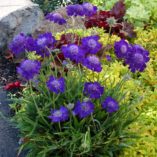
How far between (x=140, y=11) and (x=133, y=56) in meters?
2.37

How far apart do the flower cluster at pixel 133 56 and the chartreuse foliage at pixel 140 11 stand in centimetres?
223

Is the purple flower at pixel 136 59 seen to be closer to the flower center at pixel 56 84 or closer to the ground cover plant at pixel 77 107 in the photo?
the ground cover plant at pixel 77 107

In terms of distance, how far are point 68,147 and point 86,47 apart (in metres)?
0.74

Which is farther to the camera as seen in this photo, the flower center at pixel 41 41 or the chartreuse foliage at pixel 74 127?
the chartreuse foliage at pixel 74 127

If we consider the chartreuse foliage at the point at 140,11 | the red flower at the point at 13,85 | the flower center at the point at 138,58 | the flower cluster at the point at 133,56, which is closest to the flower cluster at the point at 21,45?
the flower cluster at the point at 133,56

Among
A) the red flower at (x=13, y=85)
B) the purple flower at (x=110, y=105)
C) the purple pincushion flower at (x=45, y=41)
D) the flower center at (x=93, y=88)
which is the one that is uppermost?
the purple pincushion flower at (x=45, y=41)

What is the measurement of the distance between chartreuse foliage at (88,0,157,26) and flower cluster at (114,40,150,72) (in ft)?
7.32

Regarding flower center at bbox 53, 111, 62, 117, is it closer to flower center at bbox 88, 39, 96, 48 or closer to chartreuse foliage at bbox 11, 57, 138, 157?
chartreuse foliage at bbox 11, 57, 138, 157

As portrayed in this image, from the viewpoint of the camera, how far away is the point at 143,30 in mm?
4891

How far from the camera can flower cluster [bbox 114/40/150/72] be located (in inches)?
103

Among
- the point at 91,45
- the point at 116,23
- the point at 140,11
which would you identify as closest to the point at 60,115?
the point at 91,45

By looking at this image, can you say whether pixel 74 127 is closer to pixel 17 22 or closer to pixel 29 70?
pixel 29 70

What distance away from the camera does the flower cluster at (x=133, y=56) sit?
8.56 feet

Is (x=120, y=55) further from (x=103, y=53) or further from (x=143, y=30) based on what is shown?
(x=143, y=30)
